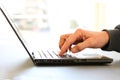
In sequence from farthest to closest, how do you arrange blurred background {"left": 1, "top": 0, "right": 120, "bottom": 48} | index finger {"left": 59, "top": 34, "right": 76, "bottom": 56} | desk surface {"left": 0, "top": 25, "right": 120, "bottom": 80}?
blurred background {"left": 1, "top": 0, "right": 120, "bottom": 48}
index finger {"left": 59, "top": 34, "right": 76, "bottom": 56}
desk surface {"left": 0, "top": 25, "right": 120, "bottom": 80}

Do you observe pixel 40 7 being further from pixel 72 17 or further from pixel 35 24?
pixel 72 17

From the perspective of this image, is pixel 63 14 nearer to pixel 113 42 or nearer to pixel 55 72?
pixel 113 42

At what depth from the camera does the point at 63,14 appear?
10.2 feet

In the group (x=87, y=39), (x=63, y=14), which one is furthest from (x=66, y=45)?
(x=63, y=14)

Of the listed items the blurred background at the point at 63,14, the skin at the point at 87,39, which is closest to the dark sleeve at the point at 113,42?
the skin at the point at 87,39

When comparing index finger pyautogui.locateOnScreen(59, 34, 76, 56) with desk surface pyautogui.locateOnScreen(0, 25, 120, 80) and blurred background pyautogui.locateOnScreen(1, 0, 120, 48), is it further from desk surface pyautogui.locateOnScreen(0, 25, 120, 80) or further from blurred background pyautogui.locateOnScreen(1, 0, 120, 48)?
blurred background pyautogui.locateOnScreen(1, 0, 120, 48)

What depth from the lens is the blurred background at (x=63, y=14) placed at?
9.77ft

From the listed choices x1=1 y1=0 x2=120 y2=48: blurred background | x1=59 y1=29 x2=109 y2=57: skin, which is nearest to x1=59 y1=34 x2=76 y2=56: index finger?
x1=59 y1=29 x2=109 y2=57: skin

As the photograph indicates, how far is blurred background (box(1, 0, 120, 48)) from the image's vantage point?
2.98m

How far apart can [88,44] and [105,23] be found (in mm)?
2420

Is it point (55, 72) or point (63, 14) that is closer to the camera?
point (55, 72)

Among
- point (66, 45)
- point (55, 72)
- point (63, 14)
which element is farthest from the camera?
point (63, 14)

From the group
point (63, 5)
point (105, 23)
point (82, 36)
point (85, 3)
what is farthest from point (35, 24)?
point (82, 36)

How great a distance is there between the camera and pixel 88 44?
71 centimetres
